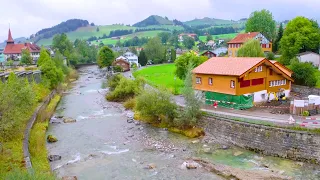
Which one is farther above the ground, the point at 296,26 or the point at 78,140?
the point at 296,26

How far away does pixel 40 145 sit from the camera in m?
28.9

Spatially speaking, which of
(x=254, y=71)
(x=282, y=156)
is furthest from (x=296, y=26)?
(x=282, y=156)

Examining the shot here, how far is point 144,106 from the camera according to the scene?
3572cm

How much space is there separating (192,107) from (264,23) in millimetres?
60366

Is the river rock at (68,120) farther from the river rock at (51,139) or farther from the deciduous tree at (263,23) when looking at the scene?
the deciduous tree at (263,23)

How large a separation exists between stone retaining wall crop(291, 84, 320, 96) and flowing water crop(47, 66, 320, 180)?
1543cm

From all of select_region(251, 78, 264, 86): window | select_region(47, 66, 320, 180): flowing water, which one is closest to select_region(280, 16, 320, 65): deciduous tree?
select_region(251, 78, 264, 86): window

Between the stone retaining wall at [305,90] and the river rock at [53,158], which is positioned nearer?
the river rock at [53,158]

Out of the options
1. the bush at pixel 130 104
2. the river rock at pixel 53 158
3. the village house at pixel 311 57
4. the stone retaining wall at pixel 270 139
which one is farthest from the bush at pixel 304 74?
the river rock at pixel 53 158

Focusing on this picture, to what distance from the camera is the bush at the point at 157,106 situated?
34000 millimetres

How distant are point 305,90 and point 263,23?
49.7 metres

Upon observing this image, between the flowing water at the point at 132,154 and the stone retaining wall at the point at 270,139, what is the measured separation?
75 centimetres

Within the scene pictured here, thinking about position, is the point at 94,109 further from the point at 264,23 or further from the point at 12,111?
the point at 264,23

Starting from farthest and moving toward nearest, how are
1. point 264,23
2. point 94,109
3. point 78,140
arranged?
point 264,23
point 94,109
point 78,140
